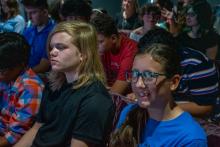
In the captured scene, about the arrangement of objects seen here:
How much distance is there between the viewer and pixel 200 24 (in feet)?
14.3

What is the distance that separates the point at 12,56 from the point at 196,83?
1.16m

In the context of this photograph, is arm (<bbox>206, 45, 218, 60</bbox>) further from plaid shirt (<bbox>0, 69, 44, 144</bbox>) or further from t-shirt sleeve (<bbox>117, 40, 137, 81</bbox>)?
plaid shirt (<bbox>0, 69, 44, 144</bbox>)

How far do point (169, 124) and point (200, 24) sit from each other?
2.53 meters

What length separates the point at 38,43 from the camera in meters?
4.69

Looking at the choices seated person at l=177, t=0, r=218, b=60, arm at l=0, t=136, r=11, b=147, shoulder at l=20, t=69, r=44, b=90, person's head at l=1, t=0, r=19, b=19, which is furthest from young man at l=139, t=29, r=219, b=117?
person's head at l=1, t=0, r=19, b=19

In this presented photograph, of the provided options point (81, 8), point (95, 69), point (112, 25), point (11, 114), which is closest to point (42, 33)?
point (81, 8)

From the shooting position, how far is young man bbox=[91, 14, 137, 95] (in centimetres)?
360

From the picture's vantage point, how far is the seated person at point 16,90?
9.03 feet

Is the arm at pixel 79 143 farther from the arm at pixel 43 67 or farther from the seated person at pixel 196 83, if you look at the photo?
the arm at pixel 43 67

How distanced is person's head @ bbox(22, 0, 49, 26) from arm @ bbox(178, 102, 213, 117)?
2.39 metres

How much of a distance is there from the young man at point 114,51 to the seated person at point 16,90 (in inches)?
32.9

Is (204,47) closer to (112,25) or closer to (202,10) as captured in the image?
(202,10)

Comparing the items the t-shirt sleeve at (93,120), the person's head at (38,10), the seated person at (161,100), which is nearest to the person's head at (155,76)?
the seated person at (161,100)

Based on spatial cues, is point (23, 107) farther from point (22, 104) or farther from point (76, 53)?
point (76, 53)
